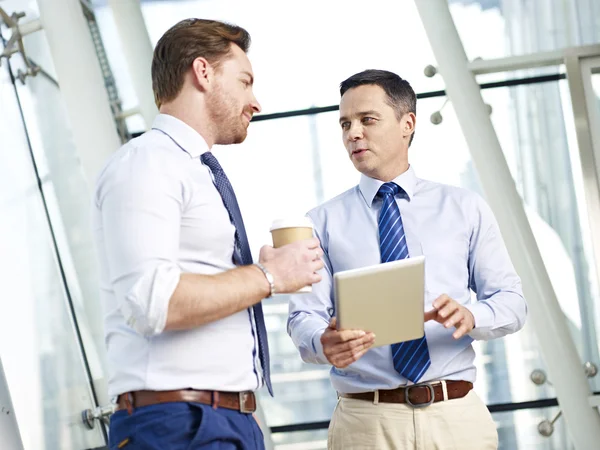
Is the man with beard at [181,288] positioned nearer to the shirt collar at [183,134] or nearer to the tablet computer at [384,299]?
the shirt collar at [183,134]

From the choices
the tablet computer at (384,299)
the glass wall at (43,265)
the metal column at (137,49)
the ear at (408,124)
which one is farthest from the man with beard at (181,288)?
the metal column at (137,49)

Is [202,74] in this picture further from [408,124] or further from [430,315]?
[408,124]

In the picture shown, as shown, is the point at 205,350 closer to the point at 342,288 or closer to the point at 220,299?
the point at 220,299

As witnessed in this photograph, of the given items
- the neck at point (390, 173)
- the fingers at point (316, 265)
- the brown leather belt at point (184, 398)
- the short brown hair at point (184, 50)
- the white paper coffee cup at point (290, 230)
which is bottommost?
the brown leather belt at point (184, 398)

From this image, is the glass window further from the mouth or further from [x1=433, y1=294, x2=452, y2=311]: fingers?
[x1=433, y1=294, x2=452, y2=311]: fingers

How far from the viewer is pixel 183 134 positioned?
1784 mm

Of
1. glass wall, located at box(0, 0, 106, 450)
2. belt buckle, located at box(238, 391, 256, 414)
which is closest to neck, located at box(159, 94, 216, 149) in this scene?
belt buckle, located at box(238, 391, 256, 414)

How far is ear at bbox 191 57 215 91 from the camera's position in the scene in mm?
1818

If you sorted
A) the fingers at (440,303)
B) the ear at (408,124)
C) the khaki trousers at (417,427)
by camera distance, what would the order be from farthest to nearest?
the ear at (408,124) → the khaki trousers at (417,427) → the fingers at (440,303)

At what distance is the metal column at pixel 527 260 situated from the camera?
4281mm

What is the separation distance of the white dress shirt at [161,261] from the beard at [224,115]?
0.10m

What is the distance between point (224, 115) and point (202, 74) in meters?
0.10

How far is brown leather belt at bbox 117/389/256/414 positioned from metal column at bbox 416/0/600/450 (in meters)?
2.91

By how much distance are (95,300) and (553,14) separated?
3.04m
